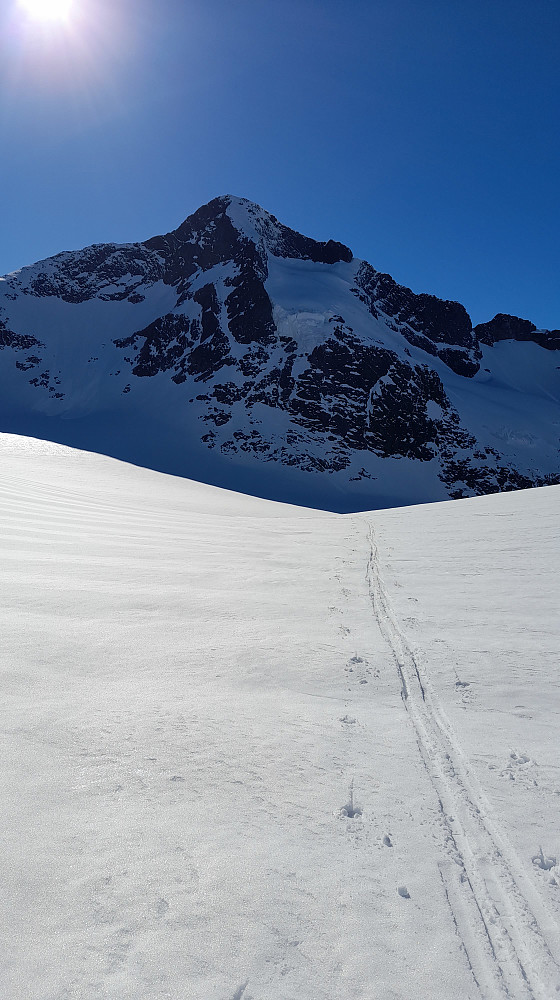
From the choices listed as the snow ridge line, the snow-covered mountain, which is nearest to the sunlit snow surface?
the snow ridge line

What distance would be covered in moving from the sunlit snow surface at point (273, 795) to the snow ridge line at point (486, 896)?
0.01 m

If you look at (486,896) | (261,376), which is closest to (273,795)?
(486,896)

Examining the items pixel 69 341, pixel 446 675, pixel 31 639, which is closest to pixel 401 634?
pixel 446 675

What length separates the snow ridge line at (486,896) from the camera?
94.0 inches

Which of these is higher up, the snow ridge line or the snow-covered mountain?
→ the snow-covered mountain

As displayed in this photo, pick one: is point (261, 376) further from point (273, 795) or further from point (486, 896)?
point (486, 896)

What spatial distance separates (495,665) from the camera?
18.8ft

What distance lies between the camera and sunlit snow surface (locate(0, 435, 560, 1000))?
2.36m

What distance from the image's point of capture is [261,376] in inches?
3184

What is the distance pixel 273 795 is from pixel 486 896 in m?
1.31

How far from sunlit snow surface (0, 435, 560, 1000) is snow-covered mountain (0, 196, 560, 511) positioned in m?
51.1

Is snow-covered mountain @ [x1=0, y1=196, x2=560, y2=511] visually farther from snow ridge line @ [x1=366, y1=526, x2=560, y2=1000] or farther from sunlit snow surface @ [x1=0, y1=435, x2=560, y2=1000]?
snow ridge line @ [x1=366, y1=526, x2=560, y2=1000]

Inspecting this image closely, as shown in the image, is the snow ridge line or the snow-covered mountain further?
the snow-covered mountain

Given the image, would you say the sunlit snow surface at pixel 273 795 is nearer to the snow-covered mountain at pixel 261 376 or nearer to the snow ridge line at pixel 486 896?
the snow ridge line at pixel 486 896
